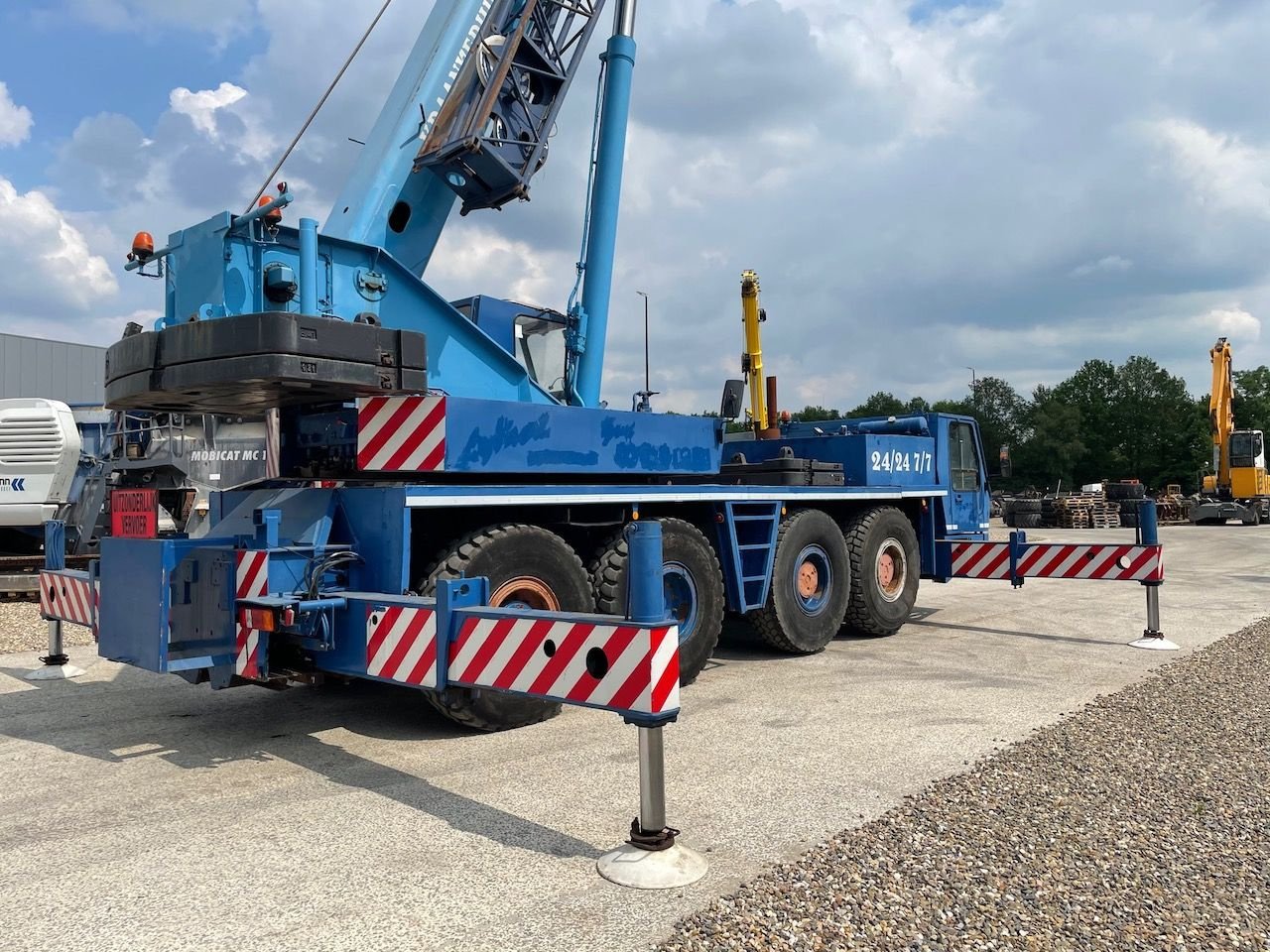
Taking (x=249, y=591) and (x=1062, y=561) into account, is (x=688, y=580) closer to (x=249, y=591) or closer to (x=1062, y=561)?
(x=249, y=591)

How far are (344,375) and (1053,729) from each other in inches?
185

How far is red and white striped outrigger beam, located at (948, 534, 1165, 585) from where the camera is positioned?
9.57 m

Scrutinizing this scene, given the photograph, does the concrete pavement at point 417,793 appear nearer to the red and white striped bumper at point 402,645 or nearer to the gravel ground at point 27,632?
the red and white striped bumper at point 402,645

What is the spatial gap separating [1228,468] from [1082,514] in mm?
8523

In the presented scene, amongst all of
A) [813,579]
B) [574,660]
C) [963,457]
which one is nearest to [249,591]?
[574,660]

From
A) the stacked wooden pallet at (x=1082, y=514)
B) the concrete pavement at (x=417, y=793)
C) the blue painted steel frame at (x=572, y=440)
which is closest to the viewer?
the concrete pavement at (x=417, y=793)

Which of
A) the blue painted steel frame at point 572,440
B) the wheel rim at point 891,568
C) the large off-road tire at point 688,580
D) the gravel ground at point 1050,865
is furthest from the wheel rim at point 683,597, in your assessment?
the wheel rim at point 891,568

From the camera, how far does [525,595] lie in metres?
6.11

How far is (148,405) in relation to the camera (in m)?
6.02

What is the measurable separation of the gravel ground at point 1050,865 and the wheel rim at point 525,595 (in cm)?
260

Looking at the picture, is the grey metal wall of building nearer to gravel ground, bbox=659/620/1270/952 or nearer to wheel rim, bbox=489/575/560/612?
wheel rim, bbox=489/575/560/612

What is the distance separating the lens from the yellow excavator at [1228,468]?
3634 centimetres

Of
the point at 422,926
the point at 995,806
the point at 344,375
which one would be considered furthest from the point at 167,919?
the point at 995,806

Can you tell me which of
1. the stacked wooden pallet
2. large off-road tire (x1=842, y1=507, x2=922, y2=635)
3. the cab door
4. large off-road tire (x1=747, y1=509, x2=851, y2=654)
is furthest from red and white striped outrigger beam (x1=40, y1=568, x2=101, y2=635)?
the stacked wooden pallet
